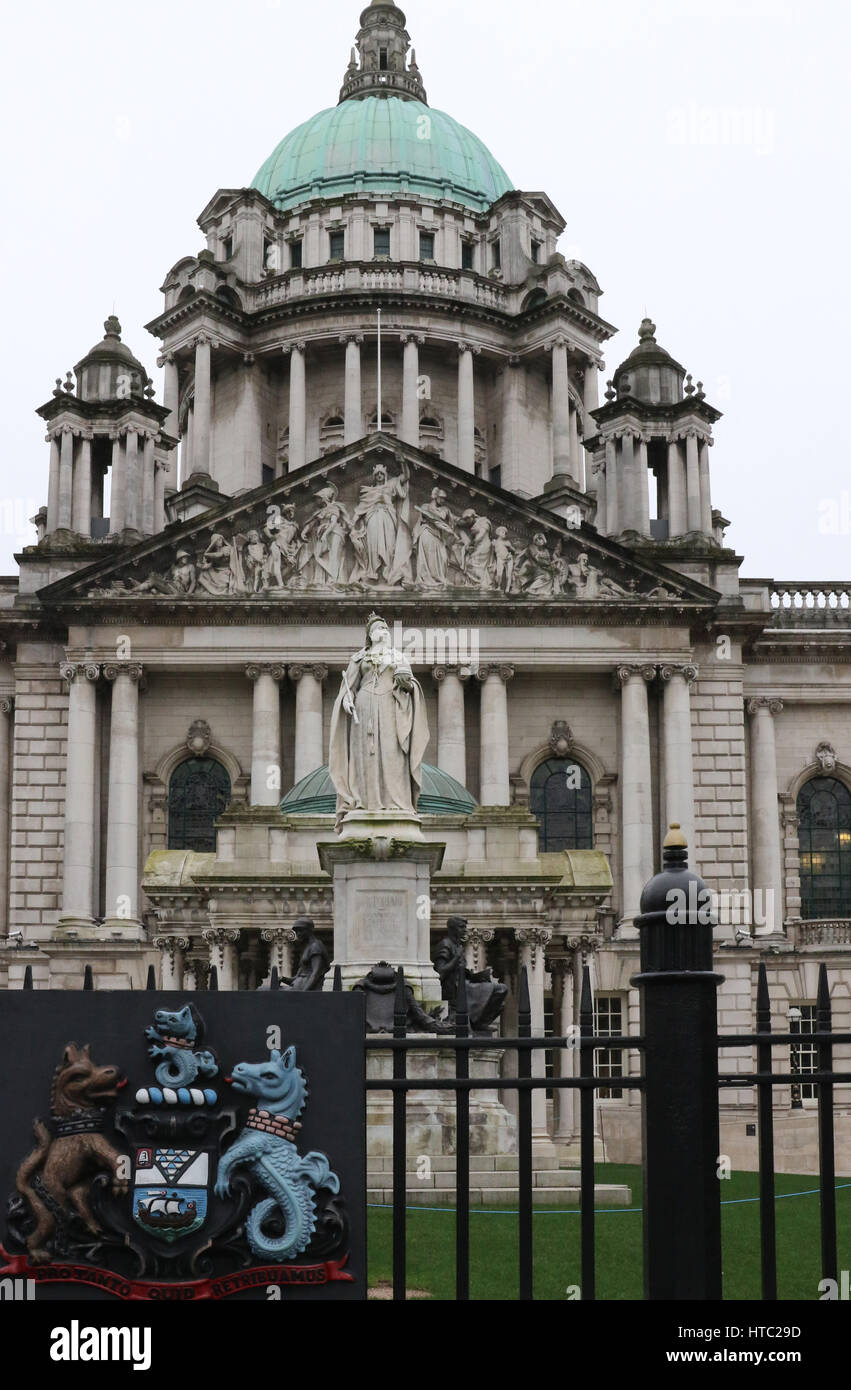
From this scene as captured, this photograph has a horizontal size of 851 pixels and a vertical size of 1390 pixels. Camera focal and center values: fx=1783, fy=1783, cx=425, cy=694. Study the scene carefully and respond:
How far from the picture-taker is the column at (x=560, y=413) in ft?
225

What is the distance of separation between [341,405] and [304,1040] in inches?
2469

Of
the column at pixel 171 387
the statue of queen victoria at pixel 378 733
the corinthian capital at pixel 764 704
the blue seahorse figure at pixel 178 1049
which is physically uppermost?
the column at pixel 171 387

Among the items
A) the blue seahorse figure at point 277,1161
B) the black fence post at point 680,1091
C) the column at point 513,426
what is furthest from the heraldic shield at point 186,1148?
the column at point 513,426

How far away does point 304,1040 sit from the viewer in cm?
886

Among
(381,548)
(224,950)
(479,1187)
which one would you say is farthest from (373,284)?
(479,1187)

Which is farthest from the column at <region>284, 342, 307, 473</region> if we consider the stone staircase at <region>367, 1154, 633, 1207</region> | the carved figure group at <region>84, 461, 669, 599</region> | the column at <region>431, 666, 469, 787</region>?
the stone staircase at <region>367, 1154, 633, 1207</region>

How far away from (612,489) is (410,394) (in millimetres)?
13756

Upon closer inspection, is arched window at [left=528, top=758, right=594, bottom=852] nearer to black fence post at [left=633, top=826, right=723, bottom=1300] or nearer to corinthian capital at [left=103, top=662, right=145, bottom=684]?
corinthian capital at [left=103, top=662, right=145, bottom=684]

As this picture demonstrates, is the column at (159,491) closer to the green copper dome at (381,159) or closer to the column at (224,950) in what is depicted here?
the green copper dome at (381,159)

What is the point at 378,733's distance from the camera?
21500 mm

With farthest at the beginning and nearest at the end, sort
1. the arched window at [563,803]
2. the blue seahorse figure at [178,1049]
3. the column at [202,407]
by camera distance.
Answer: the column at [202,407]
the arched window at [563,803]
the blue seahorse figure at [178,1049]

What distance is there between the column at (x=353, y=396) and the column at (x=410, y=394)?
1693mm

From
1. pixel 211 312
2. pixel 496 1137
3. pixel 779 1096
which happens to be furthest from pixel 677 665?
pixel 496 1137

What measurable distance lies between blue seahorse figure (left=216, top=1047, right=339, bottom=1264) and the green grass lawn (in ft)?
17.5
